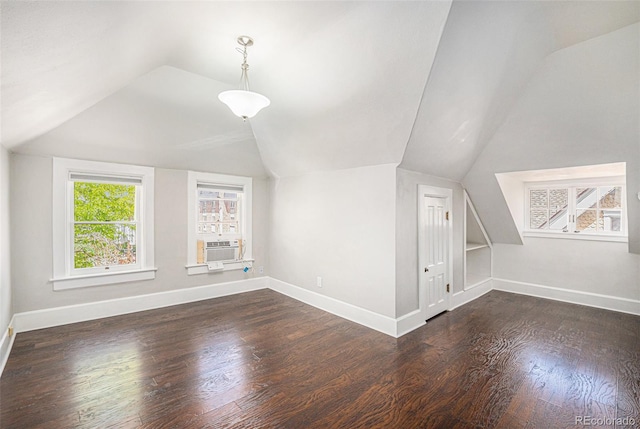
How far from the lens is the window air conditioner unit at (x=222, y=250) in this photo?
481cm

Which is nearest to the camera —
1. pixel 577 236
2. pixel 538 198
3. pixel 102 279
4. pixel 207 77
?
pixel 207 77

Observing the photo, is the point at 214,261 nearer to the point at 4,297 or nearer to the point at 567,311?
the point at 4,297

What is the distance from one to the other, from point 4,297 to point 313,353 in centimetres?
311

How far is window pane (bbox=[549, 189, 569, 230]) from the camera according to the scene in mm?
4758

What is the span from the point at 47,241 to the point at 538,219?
7394mm

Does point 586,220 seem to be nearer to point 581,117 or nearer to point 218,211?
point 581,117

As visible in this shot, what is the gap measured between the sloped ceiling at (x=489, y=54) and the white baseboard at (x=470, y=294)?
226 cm

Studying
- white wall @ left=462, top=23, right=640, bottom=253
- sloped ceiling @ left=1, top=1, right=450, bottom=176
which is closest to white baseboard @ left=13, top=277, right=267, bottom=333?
sloped ceiling @ left=1, top=1, right=450, bottom=176

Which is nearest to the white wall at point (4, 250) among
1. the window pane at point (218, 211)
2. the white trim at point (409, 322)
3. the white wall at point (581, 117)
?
the window pane at point (218, 211)

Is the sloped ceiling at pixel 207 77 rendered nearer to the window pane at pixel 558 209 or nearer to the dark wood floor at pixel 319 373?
the dark wood floor at pixel 319 373

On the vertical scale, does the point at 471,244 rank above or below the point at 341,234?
below

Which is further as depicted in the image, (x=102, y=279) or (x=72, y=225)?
(x=102, y=279)

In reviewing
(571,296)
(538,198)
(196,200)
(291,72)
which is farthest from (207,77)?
(571,296)

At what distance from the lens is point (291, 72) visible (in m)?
2.91
